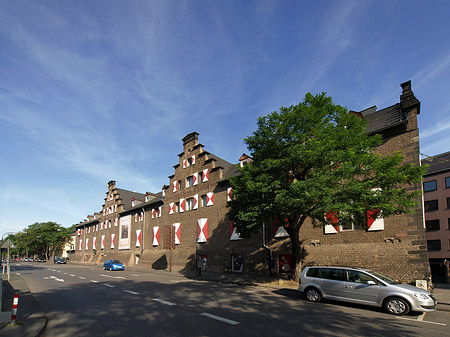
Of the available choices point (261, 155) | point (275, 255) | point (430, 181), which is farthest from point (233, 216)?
point (430, 181)

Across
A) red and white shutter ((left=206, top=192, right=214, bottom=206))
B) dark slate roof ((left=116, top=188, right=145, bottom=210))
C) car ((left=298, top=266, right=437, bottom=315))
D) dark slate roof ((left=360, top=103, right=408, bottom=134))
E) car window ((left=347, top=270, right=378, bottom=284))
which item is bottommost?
car ((left=298, top=266, right=437, bottom=315))

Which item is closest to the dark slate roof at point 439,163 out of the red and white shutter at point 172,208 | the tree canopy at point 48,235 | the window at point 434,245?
the window at point 434,245

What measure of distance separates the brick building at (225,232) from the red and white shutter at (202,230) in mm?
94

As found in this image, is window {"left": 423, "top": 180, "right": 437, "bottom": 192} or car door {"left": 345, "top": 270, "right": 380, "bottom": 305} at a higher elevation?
window {"left": 423, "top": 180, "right": 437, "bottom": 192}

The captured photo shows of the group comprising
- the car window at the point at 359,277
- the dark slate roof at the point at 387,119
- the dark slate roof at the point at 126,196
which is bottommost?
the car window at the point at 359,277

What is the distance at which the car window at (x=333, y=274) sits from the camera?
11020 mm

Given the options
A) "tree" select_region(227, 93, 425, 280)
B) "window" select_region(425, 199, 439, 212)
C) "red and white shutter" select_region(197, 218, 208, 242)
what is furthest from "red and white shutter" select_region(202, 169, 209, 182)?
"window" select_region(425, 199, 439, 212)

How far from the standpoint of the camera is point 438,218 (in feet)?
122

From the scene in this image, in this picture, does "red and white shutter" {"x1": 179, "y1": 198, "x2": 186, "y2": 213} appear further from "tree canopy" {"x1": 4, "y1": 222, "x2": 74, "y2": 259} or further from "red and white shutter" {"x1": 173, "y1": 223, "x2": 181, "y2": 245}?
"tree canopy" {"x1": 4, "y1": 222, "x2": 74, "y2": 259}

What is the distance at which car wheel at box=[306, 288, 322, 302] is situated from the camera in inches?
451

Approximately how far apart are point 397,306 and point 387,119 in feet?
40.1

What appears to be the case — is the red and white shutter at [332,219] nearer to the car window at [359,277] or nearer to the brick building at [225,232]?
the brick building at [225,232]

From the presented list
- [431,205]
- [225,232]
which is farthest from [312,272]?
[431,205]

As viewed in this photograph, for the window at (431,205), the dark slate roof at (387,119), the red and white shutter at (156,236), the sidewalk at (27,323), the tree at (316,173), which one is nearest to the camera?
the sidewalk at (27,323)
